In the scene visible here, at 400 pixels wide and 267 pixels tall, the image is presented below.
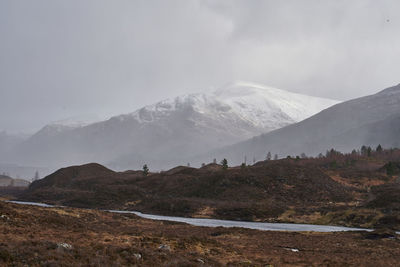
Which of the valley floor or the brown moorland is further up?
the brown moorland

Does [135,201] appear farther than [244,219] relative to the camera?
Yes

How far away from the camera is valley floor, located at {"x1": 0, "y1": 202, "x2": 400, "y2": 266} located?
23.7 m

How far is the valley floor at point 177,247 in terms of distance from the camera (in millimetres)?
23719

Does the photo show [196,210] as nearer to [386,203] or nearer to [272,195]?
[272,195]

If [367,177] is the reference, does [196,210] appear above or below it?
below

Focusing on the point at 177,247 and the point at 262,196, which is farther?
the point at 262,196

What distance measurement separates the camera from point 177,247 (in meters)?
34.6

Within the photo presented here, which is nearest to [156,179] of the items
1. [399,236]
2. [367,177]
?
[367,177]

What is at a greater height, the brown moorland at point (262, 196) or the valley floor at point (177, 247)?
the brown moorland at point (262, 196)

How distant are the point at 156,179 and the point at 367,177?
76.1m

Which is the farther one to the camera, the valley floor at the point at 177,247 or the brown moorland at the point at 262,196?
the brown moorland at the point at 262,196

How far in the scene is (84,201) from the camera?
375 feet

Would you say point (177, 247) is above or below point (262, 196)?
below

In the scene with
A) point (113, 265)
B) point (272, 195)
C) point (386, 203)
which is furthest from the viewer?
point (272, 195)
